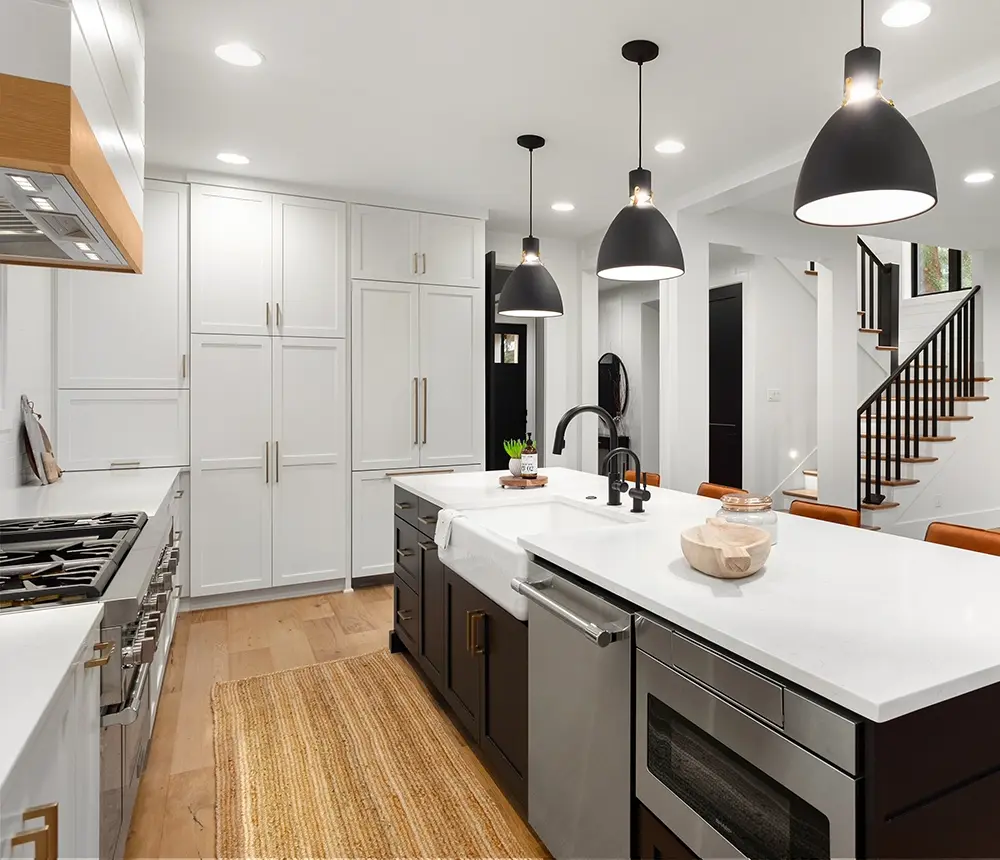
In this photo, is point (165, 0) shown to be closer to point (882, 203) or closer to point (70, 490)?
point (70, 490)

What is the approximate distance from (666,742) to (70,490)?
8.74ft

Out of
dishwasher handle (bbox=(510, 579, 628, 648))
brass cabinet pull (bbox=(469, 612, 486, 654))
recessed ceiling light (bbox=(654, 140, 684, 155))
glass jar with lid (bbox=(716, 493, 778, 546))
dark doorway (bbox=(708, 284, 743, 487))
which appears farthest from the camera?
dark doorway (bbox=(708, 284, 743, 487))

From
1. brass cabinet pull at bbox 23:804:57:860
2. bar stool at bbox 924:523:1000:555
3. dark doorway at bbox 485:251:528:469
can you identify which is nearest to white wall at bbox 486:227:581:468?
dark doorway at bbox 485:251:528:469

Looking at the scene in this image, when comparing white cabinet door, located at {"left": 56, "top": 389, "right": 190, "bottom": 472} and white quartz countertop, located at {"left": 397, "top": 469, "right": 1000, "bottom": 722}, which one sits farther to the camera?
white cabinet door, located at {"left": 56, "top": 389, "right": 190, "bottom": 472}

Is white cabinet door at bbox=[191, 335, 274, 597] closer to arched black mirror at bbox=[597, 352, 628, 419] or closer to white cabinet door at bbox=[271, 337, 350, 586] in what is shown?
white cabinet door at bbox=[271, 337, 350, 586]

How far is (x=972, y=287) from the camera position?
6.25 m

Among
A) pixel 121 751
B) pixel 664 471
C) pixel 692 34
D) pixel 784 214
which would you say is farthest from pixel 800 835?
pixel 784 214

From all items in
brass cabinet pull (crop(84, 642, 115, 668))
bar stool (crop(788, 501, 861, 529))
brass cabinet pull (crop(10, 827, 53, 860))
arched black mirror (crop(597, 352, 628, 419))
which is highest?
arched black mirror (crop(597, 352, 628, 419))

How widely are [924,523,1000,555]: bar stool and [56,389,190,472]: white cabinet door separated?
12.1 ft

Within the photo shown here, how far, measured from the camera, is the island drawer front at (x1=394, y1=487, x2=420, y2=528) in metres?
2.84

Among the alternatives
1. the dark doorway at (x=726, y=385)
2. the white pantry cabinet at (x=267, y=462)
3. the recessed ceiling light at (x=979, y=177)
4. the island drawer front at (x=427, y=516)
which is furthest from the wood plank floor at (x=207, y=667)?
the recessed ceiling light at (x=979, y=177)

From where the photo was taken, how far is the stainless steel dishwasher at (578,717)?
133 cm

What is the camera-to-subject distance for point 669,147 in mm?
3479

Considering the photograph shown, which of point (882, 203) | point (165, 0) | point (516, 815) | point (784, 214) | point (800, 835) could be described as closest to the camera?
point (800, 835)
